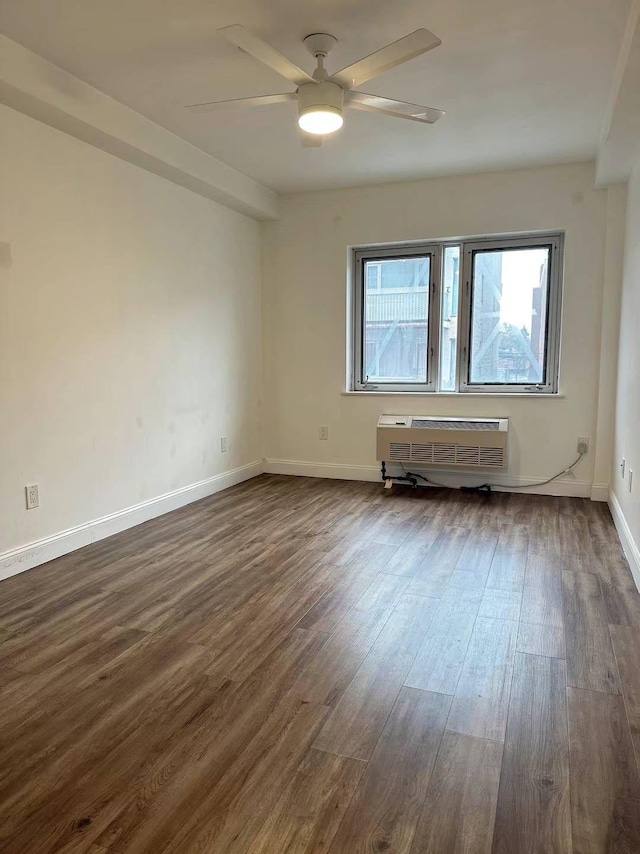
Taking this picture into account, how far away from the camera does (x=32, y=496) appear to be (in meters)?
2.99

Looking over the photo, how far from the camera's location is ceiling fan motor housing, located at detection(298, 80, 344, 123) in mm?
2467

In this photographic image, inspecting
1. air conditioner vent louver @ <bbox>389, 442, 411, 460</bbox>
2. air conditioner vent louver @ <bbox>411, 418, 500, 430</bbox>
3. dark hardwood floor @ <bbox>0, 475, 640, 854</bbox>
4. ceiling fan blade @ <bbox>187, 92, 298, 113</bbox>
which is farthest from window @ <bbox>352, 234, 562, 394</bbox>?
ceiling fan blade @ <bbox>187, 92, 298, 113</bbox>

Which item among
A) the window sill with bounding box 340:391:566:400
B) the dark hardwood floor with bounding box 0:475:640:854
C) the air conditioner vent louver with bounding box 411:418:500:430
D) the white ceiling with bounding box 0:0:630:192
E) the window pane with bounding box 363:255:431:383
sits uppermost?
the white ceiling with bounding box 0:0:630:192

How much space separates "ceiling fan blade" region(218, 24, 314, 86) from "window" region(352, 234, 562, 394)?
259 cm

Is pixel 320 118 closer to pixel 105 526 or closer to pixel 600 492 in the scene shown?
pixel 105 526

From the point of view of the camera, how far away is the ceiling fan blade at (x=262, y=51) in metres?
2.04

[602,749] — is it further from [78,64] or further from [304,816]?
[78,64]

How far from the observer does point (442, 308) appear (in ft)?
15.9

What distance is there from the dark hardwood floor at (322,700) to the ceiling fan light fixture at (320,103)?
219 cm

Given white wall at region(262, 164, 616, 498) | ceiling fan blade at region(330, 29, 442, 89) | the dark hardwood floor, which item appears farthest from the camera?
white wall at region(262, 164, 616, 498)

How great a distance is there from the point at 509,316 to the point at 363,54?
2.53 meters

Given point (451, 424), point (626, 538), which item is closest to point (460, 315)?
point (451, 424)

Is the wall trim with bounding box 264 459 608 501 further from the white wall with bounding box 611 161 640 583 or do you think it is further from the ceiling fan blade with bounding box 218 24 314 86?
the ceiling fan blade with bounding box 218 24 314 86

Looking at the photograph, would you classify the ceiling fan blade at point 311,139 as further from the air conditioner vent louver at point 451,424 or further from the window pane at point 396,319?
the air conditioner vent louver at point 451,424
